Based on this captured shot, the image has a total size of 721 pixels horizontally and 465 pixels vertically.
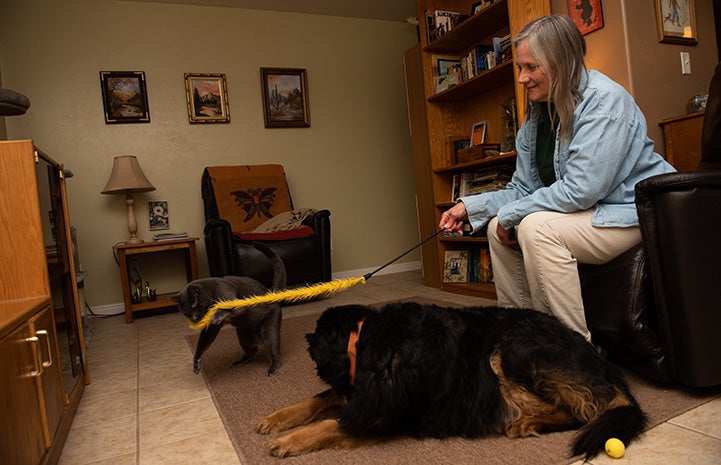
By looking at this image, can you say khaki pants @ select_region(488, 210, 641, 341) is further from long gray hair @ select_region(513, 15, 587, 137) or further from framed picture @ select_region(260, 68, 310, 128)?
framed picture @ select_region(260, 68, 310, 128)

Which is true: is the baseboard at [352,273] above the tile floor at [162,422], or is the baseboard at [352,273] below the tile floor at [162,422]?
above

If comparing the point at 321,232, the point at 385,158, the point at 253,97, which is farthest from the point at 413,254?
the point at 253,97

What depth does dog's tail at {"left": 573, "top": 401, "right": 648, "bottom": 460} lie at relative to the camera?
3.73 ft

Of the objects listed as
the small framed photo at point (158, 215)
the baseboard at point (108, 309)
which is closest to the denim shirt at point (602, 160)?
the small framed photo at point (158, 215)

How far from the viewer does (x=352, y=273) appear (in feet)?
17.1

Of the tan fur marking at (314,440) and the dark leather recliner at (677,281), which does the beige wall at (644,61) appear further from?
the tan fur marking at (314,440)

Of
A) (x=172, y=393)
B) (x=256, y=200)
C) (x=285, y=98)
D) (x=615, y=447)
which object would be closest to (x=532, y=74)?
(x=615, y=447)

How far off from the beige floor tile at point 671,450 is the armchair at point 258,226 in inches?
114

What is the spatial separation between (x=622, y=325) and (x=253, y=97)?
4.11 m

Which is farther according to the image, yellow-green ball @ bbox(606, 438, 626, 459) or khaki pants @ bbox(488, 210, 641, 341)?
khaki pants @ bbox(488, 210, 641, 341)

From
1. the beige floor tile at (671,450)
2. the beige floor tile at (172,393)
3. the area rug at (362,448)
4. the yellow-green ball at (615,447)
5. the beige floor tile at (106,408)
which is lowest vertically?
the beige floor tile at (671,450)

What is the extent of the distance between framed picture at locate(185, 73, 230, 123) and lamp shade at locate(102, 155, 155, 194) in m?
0.78

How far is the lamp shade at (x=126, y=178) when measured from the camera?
393cm

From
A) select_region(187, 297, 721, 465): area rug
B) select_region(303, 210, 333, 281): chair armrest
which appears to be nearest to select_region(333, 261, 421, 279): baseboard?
select_region(303, 210, 333, 281): chair armrest
